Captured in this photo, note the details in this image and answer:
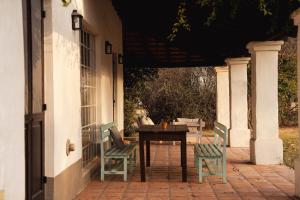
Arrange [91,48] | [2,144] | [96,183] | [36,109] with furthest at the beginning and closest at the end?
[91,48]
[96,183]
[36,109]
[2,144]

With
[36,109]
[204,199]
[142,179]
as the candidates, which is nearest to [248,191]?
[204,199]

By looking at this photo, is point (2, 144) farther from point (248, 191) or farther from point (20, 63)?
point (248, 191)

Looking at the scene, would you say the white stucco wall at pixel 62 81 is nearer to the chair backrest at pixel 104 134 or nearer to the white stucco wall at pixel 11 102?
the chair backrest at pixel 104 134

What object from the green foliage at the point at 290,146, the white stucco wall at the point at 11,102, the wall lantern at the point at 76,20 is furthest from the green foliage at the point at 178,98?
the white stucco wall at the point at 11,102

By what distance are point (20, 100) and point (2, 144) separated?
569 mm

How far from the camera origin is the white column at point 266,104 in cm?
851

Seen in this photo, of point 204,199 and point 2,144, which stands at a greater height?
point 2,144

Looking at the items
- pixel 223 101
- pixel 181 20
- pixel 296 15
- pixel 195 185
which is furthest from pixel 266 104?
pixel 223 101

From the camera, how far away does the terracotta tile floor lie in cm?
590

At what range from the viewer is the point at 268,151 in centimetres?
851

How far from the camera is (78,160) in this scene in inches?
235

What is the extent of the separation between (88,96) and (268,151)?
361cm

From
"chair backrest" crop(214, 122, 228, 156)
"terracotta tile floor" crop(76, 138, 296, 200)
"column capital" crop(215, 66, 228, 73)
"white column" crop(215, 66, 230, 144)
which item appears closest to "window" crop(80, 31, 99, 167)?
"terracotta tile floor" crop(76, 138, 296, 200)

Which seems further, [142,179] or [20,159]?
[142,179]
